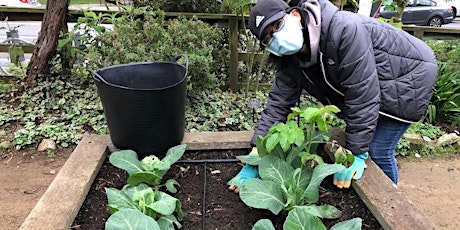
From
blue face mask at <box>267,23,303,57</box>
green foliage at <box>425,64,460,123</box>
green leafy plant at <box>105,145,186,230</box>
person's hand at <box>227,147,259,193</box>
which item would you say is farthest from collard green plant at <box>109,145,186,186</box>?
green foliage at <box>425,64,460,123</box>

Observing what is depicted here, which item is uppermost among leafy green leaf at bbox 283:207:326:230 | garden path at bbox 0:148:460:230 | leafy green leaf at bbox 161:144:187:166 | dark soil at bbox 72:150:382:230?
leafy green leaf at bbox 283:207:326:230

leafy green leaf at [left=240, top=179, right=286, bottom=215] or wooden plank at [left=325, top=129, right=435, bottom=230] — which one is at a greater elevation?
leafy green leaf at [left=240, top=179, right=286, bottom=215]

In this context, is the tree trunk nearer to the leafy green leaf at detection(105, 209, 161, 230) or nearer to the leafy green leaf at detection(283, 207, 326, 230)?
the leafy green leaf at detection(105, 209, 161, 230)

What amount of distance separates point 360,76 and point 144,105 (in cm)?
84

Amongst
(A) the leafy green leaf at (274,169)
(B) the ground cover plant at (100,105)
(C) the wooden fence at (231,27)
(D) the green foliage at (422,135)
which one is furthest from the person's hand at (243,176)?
(C) the wooden fence at (231,27)

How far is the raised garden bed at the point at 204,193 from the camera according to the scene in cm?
135

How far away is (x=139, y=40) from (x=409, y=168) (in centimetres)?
247

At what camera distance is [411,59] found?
1664 millimetres

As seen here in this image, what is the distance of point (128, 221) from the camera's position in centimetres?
117

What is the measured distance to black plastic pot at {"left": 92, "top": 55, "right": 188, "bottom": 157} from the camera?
162cm

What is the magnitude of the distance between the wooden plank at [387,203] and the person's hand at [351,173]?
0.03m

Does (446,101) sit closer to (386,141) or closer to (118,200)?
(386,141)

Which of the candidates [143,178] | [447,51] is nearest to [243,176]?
[143,178]

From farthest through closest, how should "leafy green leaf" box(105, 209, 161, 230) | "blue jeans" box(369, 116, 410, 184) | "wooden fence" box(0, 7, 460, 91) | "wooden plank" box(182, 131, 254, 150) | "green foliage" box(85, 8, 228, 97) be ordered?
1. "wooden fence" box(0, 7, 460, 91)
2. "green foliage" box(85, 8, 228, 97)
3. "wooden plank" box(182, 131, 254, 150)
4. "blue jeans" box(369, 116, 410, 184)
5. "leafy green leaf" box(105, 209, 161, 230)
